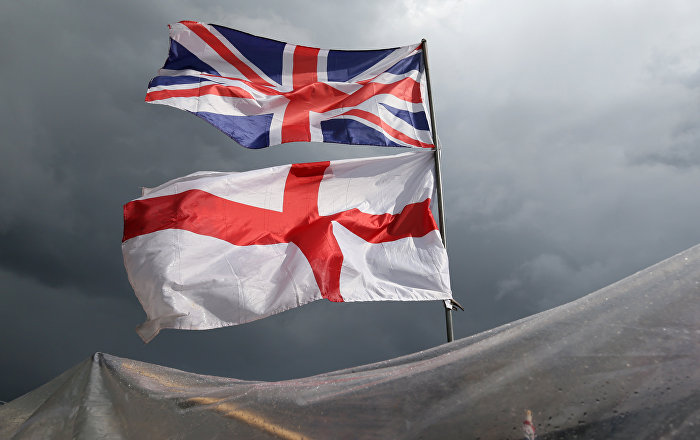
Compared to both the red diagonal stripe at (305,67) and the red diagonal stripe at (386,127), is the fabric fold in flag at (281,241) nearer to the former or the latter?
the red diagonal stripe at (386,127)

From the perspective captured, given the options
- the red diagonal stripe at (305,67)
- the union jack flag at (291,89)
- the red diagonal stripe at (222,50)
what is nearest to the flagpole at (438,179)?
the union jack flag at (291,89)

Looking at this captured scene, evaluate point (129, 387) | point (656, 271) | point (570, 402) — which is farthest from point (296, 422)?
point (129, 387)

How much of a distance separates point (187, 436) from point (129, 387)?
1653 millimetres

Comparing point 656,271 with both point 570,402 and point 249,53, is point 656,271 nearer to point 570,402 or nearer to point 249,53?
point 570,402

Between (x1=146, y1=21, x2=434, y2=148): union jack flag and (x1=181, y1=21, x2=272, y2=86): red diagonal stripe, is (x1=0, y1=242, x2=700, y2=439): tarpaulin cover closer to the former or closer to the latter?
(x1=146, y1=21, x2=434, y2=148): union jack flag

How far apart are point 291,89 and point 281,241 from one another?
3.05 metres

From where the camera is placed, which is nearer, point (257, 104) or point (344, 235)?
point (344, 235)

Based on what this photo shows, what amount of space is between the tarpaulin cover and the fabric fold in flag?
4.13 m

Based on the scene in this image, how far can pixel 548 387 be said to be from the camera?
8.43 feet

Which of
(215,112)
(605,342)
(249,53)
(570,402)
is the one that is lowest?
(570,402)

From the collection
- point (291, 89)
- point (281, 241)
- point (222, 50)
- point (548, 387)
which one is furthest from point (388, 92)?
point (548, 387)

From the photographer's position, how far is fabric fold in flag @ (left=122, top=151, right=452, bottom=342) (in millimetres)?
7926

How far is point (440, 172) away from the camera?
368 inches

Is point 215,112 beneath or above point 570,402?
above
